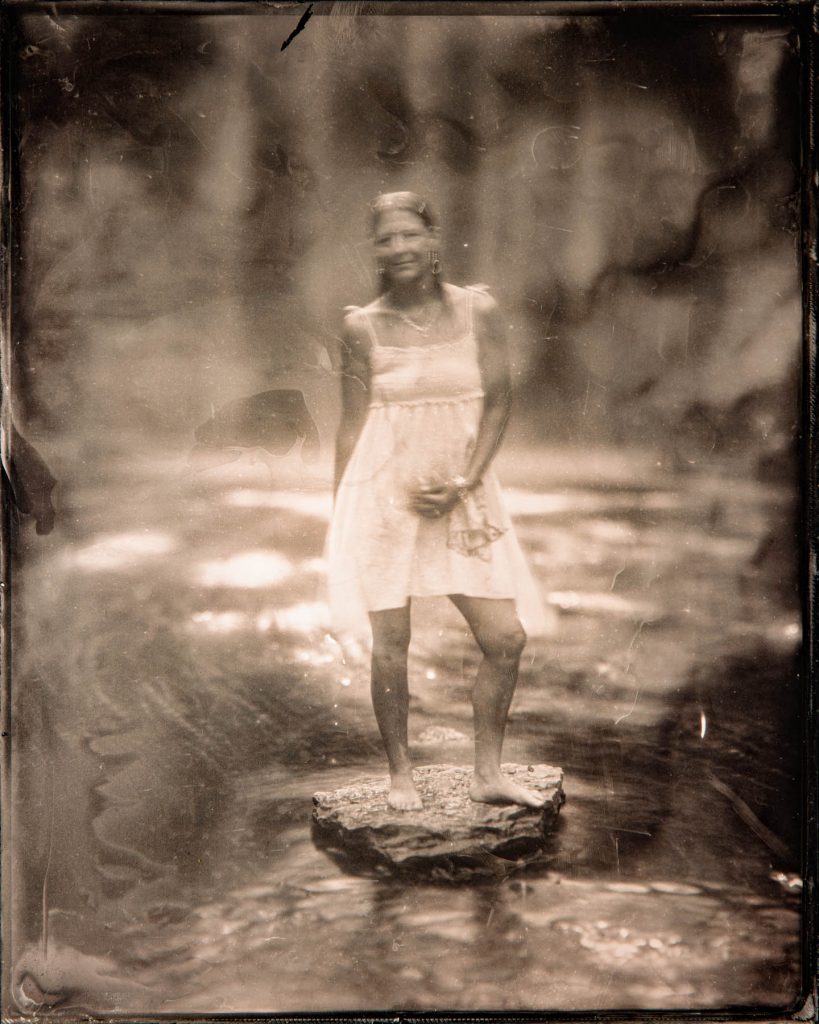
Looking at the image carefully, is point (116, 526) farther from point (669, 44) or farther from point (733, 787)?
point (669, 44)

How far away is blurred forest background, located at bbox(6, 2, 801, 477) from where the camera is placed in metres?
1.67

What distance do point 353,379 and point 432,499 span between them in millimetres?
278

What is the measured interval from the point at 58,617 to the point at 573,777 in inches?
41.3

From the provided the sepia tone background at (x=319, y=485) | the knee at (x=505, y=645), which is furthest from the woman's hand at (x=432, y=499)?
the knee at (x=505, y=645)

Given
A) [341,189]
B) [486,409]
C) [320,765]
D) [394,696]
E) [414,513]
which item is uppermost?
[341,189]

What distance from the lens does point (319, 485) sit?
1682 millimetres

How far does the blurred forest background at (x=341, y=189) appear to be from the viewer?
5.48 feet

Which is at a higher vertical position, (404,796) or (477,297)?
(477,297)

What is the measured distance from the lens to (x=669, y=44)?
5.53 ft

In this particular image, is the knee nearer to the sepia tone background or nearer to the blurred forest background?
the sepia tone background

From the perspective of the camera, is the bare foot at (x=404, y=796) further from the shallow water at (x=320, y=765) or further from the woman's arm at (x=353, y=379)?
the woman's arm at (x=353, y=379)

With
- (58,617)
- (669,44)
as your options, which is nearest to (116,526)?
(58,617)

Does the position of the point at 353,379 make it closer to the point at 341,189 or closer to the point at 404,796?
the point at 341,189

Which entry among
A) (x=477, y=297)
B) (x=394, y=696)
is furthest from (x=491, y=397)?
(x=394, y=696)
